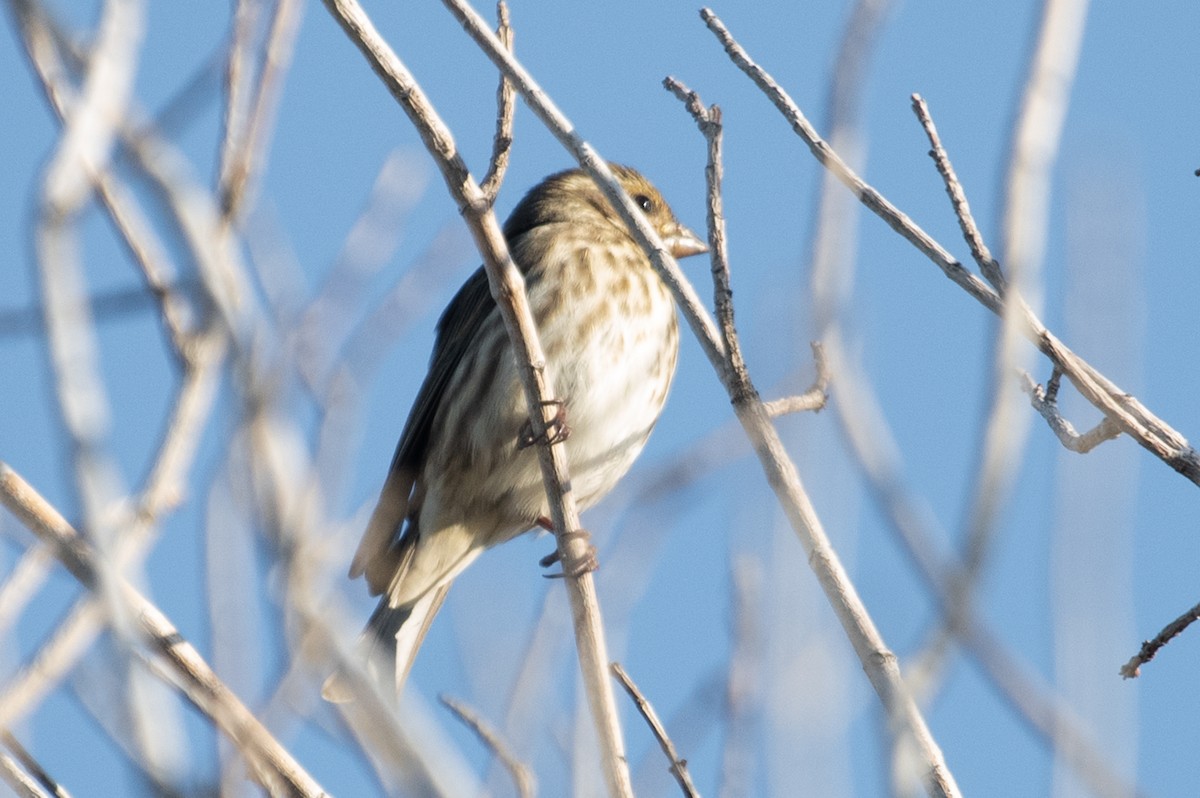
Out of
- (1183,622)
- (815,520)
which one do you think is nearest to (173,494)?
(815,520)

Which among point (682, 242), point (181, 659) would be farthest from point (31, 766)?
point (682, 242)

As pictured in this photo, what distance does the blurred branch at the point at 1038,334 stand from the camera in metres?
2.86

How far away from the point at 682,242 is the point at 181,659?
4.34 m

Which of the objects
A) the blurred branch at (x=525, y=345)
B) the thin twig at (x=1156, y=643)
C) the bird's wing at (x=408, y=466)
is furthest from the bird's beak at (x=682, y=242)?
the thin twig at (x=1156, y=643)

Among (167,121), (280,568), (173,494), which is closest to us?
(280,568)

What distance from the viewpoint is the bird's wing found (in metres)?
5.52

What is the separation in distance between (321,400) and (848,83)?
4.18ft

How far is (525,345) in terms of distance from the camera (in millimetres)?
3816

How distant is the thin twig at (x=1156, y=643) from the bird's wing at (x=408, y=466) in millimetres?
3099

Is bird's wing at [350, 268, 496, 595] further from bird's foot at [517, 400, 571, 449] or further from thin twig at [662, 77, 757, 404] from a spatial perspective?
thin twig at [662, 77, 757, 404]

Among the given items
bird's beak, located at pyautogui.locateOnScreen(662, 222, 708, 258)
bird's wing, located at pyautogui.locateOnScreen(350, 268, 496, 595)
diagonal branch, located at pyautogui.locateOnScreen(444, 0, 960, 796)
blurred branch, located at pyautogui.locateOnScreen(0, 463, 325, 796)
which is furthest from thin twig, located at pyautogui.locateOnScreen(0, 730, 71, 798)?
bird's beak, located at pyautogui.locateOnScreen(662, 222, 708, 258)

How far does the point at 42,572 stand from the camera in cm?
304

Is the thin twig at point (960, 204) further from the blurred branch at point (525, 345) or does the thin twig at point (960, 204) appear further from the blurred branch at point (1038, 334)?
the blurred branch at point (525, 345)

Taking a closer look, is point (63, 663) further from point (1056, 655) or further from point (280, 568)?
point (1056, 655)
